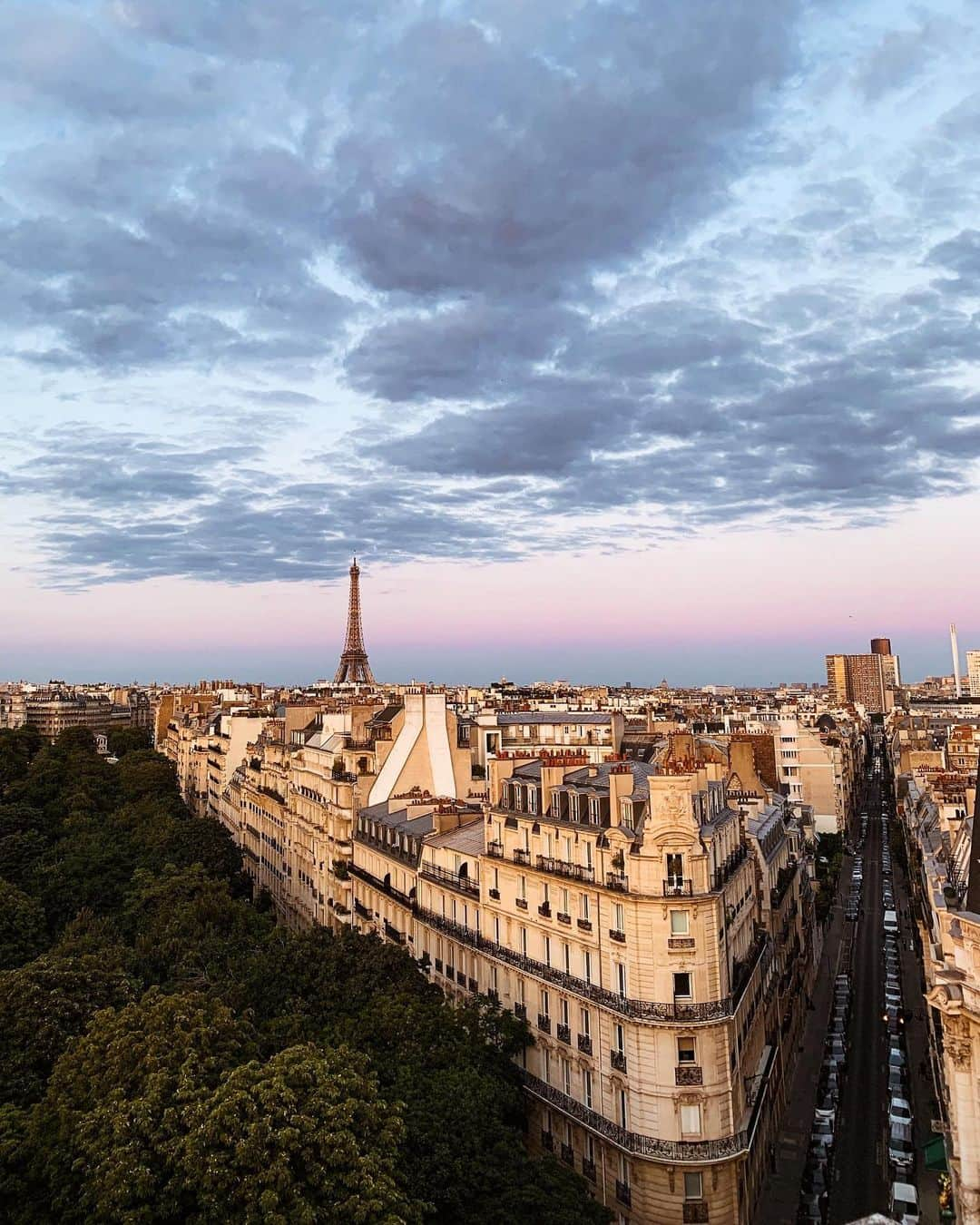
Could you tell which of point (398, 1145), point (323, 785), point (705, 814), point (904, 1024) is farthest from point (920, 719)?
point (398, 1145)

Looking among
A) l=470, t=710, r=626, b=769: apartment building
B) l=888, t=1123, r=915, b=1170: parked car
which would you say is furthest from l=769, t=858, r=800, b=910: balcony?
l=470, t=710, r=626, b=769: apartment building

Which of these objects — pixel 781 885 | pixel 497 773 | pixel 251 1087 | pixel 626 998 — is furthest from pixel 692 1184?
pixel 781 885

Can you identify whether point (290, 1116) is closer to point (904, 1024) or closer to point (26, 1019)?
point (26, 1019)

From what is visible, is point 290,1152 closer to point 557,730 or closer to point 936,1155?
point 936,1155

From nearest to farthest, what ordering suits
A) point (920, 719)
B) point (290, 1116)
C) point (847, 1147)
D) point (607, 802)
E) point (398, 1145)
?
point (290, 1116) < point (398, 1145) < point (607, 802) < point (847, 1147) < point (920, 719)

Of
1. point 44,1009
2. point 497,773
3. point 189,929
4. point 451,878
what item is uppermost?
point 497,773

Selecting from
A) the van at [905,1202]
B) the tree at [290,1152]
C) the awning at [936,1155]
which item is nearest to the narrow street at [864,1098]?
the van at [905,1202]
